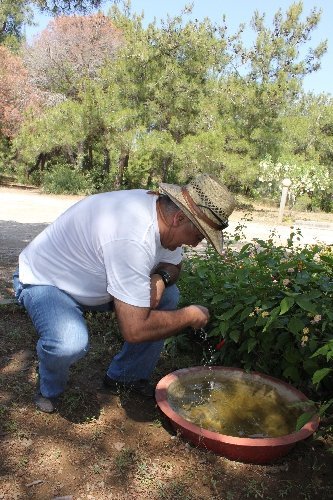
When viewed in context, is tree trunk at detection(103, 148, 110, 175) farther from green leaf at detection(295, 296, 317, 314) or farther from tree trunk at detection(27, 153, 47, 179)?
green leaf at detection(295, 296, 317, 314)

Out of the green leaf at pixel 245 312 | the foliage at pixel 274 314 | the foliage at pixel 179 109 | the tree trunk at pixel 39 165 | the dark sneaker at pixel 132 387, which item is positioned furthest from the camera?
the tree trunk at pixel 39 165

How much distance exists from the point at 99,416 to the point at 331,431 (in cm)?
110

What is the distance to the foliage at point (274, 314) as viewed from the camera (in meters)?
2.30

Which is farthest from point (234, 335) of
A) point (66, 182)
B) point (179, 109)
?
point (66, 182)

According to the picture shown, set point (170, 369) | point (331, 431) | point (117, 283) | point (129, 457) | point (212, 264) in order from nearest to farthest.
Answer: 1. point (117, 283)
2. point (129, 457)
3. point (331, 431)
4. point (170, 369)
5. point (212, 264)

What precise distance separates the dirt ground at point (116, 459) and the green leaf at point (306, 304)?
54cm

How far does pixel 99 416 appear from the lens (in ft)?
7.71

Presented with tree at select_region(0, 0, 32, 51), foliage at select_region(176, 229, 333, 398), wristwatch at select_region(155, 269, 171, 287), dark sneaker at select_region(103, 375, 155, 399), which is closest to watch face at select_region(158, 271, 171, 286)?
wristwatch at select_region(155, 269, 171, 287)

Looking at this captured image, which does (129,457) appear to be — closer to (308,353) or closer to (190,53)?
(308,353)

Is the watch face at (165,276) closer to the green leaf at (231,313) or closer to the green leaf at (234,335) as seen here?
the green leaf at (231,313)

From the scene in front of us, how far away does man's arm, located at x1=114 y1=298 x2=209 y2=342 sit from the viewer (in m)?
1.90

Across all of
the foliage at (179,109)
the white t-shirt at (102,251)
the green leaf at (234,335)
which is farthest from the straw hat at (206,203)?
the foliage at (179,109)

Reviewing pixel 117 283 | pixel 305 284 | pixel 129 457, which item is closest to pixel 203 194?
pixel 117 283

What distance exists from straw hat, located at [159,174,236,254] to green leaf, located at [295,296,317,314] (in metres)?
0.51
